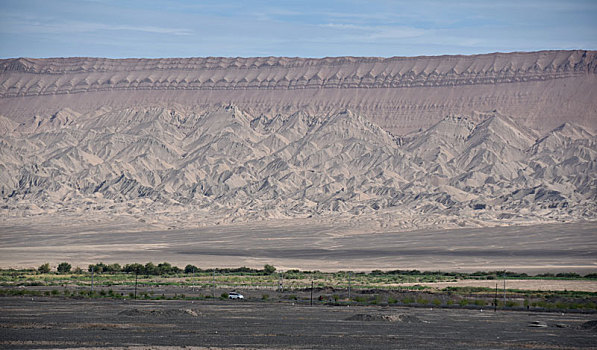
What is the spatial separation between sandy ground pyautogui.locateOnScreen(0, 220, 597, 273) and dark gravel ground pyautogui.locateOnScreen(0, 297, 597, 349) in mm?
40255

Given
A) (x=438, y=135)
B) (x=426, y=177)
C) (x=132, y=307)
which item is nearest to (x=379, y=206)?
(x=426, y=177)

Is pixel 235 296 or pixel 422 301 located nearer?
pixel 422 301

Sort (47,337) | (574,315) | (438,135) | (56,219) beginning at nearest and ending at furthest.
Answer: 1. (47,337)
2. (574,315)
3. (56,219)
4. (438,135)

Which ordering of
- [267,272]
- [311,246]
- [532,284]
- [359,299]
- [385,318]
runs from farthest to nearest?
[311,246]
[267,272]
[532,284]
[359,299]
[385,318]

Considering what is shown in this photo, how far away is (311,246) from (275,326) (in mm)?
82804

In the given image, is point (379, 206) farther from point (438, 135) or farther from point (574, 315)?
point (574, 315)

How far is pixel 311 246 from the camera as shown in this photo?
12406 cm

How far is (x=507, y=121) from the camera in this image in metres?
199

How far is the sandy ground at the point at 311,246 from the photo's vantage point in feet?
320

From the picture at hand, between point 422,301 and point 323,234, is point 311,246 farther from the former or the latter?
point 422,301

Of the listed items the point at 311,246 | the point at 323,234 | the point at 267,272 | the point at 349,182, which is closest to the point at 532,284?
the point at 267,272

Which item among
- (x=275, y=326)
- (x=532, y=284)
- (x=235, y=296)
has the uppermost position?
(x=532, y=284)

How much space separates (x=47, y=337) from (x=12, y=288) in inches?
1088

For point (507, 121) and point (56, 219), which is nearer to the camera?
point (56, 219)
